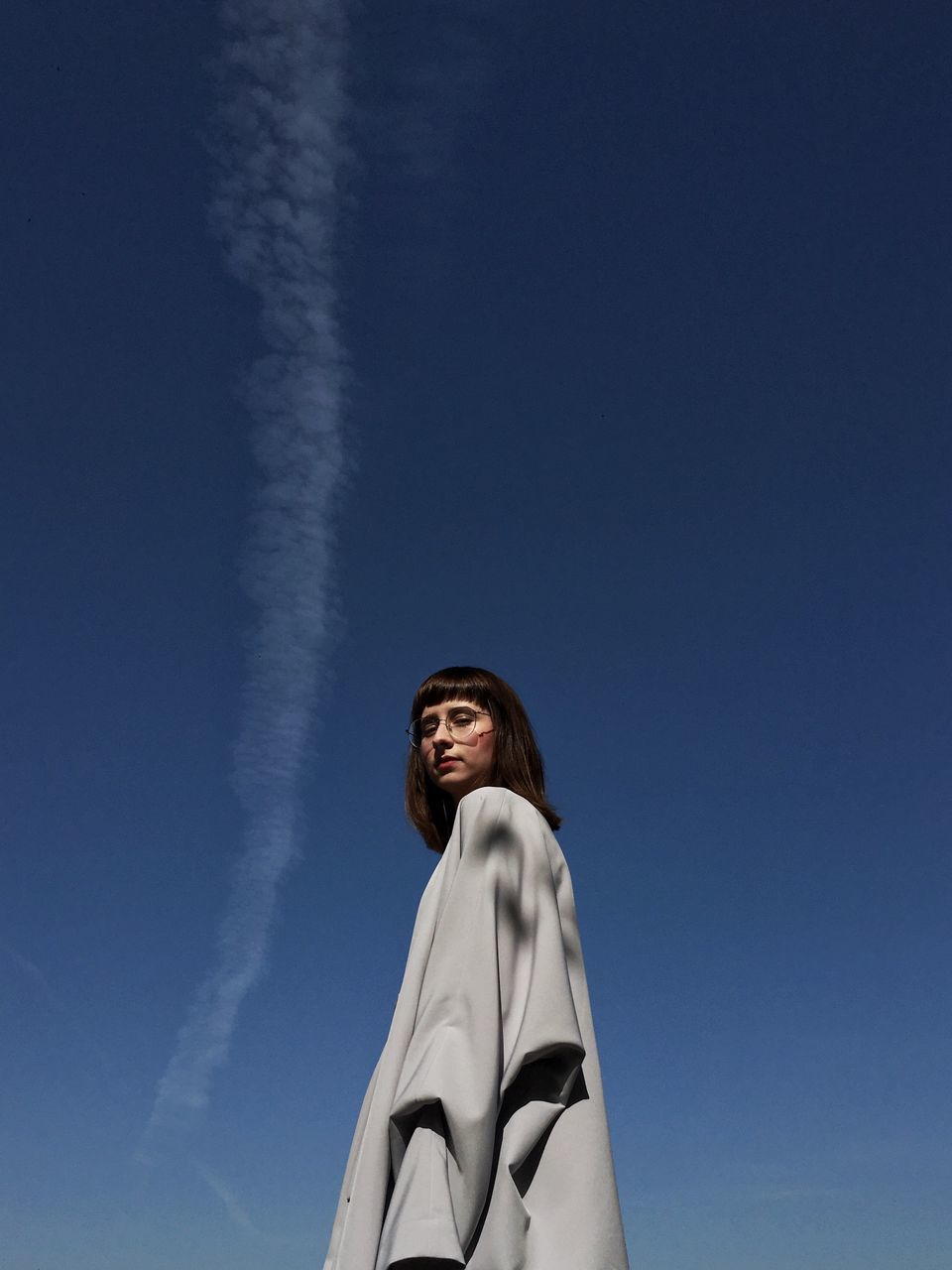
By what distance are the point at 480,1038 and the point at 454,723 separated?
63.7 inches

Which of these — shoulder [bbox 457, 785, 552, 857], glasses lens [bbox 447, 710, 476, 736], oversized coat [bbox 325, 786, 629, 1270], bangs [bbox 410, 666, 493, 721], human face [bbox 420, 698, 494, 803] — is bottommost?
oversized coat [bbox 325, 786, 629, 1270]

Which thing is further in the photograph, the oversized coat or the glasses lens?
the glasses lens

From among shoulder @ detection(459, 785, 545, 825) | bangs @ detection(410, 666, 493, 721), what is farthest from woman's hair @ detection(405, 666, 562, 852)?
shoulder @ detection(459, 785, 545, 825)

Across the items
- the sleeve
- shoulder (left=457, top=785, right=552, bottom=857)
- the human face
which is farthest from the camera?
the human face

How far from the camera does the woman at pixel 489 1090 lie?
2465 mm

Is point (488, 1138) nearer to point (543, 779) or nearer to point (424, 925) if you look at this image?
point (424, 925)

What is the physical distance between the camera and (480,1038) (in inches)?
106

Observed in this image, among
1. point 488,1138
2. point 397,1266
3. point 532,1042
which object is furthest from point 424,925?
point 397,1266

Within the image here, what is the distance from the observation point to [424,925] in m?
3.29

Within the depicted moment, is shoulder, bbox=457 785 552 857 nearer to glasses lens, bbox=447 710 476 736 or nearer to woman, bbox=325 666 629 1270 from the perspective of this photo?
woman, bbox=325 666 629 1270

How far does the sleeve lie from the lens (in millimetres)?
2424

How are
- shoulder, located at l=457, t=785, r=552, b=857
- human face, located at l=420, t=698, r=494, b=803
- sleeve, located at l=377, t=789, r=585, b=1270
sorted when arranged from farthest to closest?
human face, located at l=420, t=698, r=494, b=803, shoulder, located at l=457, t=785, r=552, b=857, sleeve, located at l=377, t=789, r=585, b=1270

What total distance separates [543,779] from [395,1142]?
5.88 feet

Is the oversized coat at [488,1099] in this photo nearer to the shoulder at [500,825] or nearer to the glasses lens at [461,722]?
the shoulder at [500,825]
